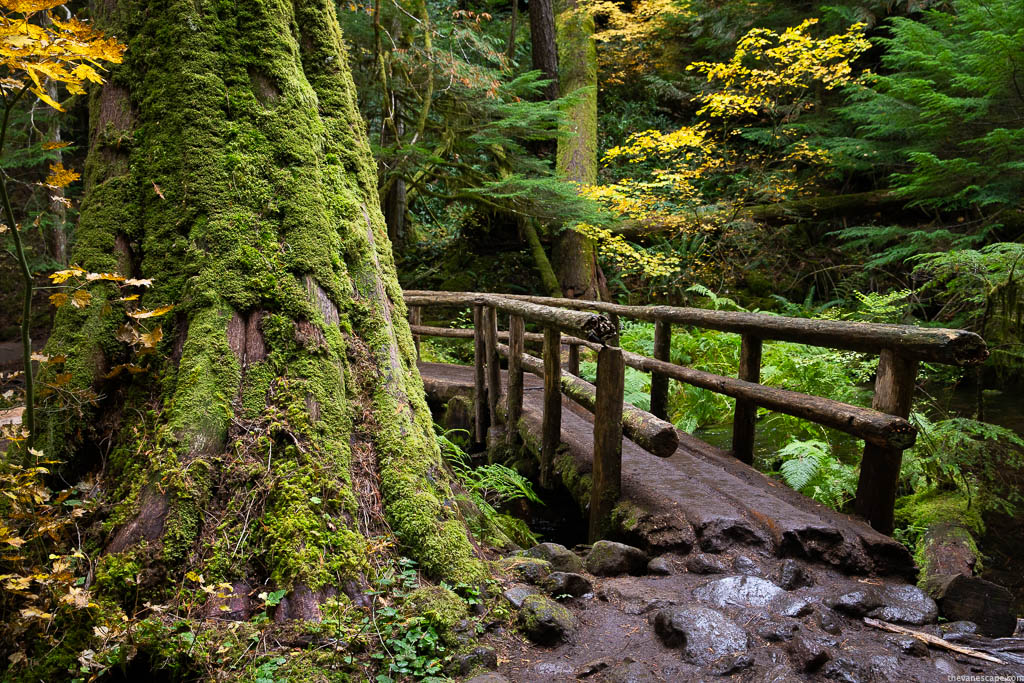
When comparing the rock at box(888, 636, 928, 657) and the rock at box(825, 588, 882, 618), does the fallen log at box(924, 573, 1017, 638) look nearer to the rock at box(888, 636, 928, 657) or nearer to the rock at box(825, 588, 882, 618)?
the rock at box(825, 588, 882, 618)

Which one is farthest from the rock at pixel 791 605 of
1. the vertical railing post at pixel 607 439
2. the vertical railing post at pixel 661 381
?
the vertical railing post at pixel 661 381

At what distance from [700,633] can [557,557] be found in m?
0.86

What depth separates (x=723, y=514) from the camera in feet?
12.1

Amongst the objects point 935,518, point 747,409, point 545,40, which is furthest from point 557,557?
point 545,40

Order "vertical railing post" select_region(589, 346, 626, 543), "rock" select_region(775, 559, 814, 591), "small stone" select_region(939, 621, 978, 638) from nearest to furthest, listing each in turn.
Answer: "small stone" select_region(939, 621, 978, 638) < "rock" select_region(775, 559, 814, 591) < "vertical railing post" select_region(589, 346, 626, 543)

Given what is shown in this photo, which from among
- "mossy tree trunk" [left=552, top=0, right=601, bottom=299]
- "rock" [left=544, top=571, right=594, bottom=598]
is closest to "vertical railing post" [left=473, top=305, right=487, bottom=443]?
"rock" [left=544, top=571, right=594, bottom=598]

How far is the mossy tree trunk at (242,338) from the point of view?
88.4 inches

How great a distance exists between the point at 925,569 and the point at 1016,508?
2.08 meters

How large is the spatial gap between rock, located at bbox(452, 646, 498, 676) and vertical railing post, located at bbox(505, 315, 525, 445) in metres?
3.71

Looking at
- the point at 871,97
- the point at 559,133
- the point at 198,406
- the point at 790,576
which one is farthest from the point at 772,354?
the point at 198,406

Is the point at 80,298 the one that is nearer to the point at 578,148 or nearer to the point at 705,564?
the point at 705,564

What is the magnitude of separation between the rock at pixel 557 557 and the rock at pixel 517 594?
0.45m

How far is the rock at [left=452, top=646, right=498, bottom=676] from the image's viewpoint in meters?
2.17

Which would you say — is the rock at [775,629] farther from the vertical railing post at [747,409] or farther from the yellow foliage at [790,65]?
the yellow foliage at [790,65]
